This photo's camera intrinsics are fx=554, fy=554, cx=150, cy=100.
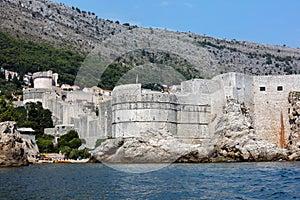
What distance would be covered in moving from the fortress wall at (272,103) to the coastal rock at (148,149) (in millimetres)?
4459

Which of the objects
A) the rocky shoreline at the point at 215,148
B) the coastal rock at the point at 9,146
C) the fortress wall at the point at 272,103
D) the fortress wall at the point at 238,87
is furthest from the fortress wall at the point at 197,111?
the coastal rock at the point at 9,146

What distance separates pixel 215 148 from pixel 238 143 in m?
1.44

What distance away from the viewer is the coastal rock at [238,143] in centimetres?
2773

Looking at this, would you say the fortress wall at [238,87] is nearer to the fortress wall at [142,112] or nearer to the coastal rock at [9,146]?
the fortress wall at [142,112]

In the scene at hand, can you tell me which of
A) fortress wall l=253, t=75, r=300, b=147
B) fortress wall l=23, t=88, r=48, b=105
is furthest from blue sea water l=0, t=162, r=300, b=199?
fortress wall l=23, t=88, r=48, b=105

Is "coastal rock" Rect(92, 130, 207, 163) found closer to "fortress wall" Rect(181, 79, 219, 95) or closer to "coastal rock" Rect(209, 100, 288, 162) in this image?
"coastal rock" Rect(209, 100, 288, 162)

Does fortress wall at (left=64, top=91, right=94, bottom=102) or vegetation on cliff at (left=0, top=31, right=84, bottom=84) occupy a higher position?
vegetation on cliff at (left=0, top=31, right=84, bottom=84)

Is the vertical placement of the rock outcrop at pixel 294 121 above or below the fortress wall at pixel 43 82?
below

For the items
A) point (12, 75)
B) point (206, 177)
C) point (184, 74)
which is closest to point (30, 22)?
point (12, 75)

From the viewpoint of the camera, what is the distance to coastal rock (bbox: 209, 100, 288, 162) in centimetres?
2773

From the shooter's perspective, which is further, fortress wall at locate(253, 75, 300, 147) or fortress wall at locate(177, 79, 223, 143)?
fortress wall at locate(177, 79, 223, 143)

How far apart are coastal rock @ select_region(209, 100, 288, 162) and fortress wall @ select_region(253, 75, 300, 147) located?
182 centimetres

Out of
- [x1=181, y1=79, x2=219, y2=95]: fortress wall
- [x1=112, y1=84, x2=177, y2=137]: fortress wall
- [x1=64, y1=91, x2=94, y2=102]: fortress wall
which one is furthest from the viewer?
[x1=64, y1=91, x2=94, y2=102]: fortress wall

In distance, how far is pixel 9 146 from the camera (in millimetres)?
27234
